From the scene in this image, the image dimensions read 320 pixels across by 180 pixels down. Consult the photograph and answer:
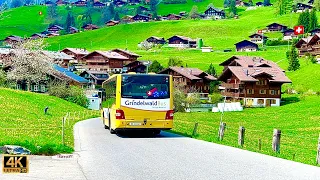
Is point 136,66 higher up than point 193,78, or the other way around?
point 136,66

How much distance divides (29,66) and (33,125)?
55440 millimetres

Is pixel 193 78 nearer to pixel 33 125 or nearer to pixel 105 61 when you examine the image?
pixel 105 61

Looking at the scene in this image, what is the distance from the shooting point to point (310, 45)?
120 m

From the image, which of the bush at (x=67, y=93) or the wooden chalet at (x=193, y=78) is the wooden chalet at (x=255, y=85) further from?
the bush at (x=67, y=93)

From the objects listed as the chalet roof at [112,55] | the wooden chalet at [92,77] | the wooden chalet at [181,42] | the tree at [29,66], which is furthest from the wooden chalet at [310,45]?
the tree at [29,66]

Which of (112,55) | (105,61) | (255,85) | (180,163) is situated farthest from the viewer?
(112,55)

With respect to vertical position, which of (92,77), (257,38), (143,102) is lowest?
(143,102)

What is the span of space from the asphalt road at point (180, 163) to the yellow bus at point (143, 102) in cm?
364

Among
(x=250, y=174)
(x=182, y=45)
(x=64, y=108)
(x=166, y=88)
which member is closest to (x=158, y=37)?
(x=182, y=45)

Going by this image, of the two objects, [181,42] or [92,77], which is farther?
[181,42]

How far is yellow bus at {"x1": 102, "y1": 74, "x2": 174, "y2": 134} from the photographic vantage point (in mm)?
25156

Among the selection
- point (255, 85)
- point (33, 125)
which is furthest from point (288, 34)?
point (33, 125)

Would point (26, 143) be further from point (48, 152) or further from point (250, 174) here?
point (250, 174)

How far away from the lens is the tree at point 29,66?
83.6 m
